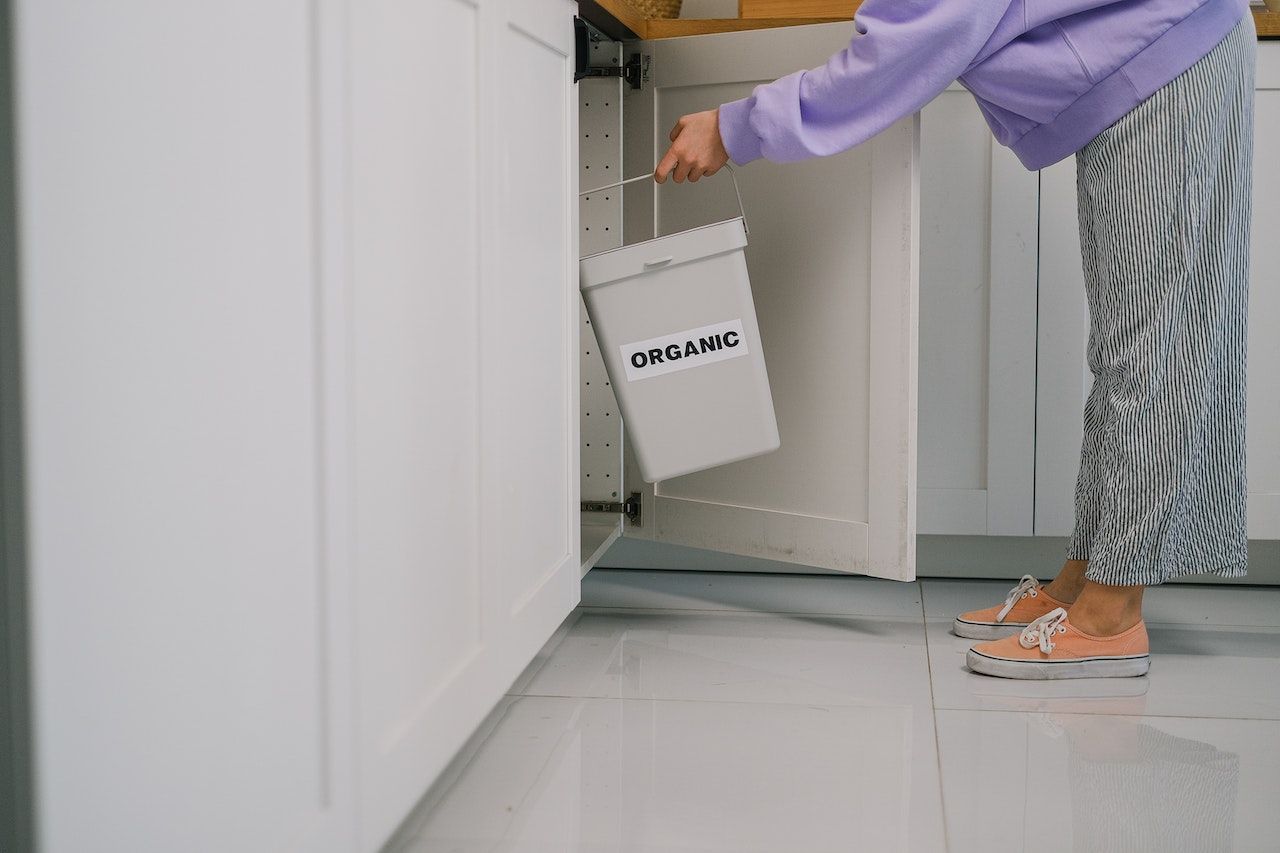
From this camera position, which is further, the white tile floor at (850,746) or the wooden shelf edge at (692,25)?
the wooden shelf edge at (692,25)

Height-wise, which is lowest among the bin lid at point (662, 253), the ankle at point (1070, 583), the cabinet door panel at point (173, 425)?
the ankle at point (1070, 583)

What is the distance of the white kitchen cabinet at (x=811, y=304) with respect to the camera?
168 cm

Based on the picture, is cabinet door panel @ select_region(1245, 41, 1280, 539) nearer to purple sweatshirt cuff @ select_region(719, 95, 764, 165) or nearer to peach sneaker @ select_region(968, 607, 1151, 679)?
peach sneaker @ select_region(968, 607, 1151, 679)

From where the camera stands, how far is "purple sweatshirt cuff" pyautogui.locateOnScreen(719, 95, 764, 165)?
62.8 inches

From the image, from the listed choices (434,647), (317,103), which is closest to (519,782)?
(434,647)

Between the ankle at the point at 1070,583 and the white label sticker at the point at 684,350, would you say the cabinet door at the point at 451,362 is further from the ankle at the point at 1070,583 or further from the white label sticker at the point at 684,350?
the ankle at the point at 1070,583

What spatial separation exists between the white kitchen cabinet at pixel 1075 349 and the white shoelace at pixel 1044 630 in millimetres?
444

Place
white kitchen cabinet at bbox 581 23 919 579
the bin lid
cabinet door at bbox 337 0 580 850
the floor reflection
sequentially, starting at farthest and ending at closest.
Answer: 1. white kitchen cabinet at bbox 581 23 919 579
2. the bin lid
3. the floor reflection
4. cabinet door at bbox 337 0 580 850

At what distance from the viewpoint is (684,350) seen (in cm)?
162

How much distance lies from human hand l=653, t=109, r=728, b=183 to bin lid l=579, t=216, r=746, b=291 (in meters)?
0.11

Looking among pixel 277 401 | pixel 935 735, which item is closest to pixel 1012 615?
pixel 935 735

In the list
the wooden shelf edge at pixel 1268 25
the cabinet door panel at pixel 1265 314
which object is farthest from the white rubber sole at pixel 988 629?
the wooden shelf edge at pixel 1268 25

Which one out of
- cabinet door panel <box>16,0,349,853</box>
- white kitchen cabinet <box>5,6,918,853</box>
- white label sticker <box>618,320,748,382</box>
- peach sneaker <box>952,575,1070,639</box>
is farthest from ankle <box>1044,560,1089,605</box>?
cabinet door panel <box>16,0,349,853</box>

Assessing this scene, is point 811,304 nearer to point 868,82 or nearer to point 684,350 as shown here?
point 684,350
